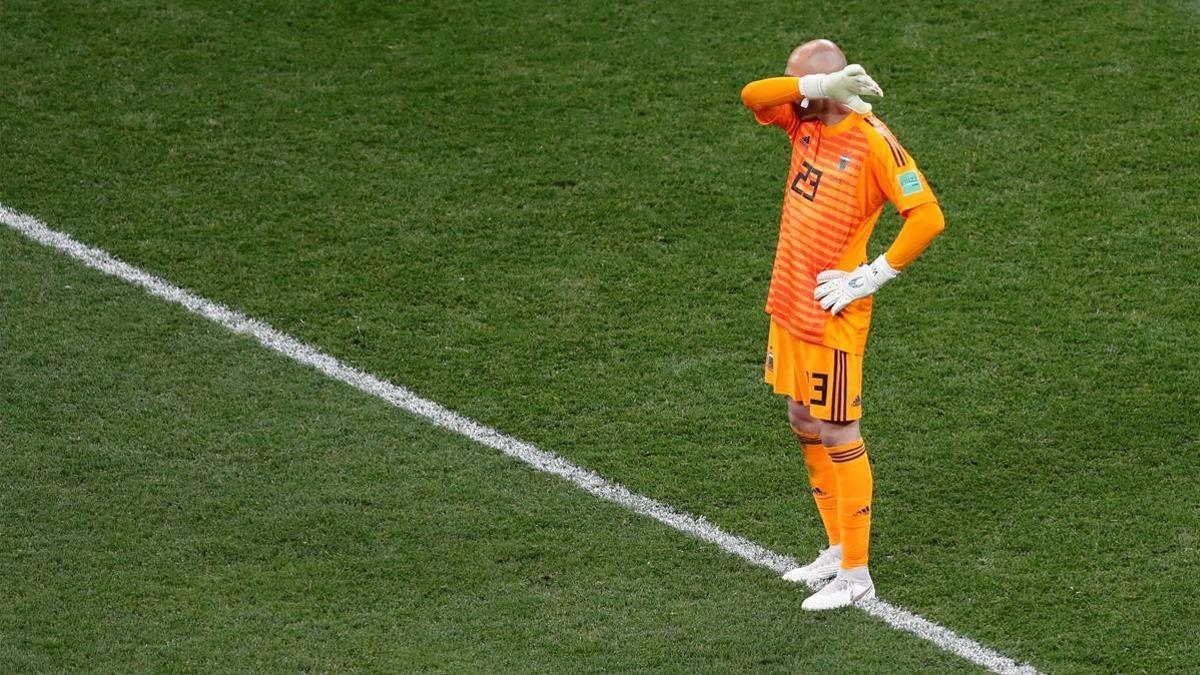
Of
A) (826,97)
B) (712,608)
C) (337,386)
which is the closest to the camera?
(826,97)

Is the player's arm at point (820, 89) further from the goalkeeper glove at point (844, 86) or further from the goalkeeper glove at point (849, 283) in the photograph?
the goalkeeper glove at point (849, 283)

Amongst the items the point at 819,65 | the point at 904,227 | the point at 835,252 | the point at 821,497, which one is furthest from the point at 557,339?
the point at 904,227

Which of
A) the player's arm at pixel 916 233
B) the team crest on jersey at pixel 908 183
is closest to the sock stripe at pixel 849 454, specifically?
the player's arm at pixel 916 233

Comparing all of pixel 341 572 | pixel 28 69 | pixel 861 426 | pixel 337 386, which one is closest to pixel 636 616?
pixel 341 572

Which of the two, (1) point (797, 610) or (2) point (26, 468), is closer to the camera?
(1) point (797, 610)

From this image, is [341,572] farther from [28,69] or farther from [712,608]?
[28,69]

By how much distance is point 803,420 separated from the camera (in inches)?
243

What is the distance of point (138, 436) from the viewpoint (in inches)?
280

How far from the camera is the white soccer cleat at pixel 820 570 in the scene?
20.7 ft

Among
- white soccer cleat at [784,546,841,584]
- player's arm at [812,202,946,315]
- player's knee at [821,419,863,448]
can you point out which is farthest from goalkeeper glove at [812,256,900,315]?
white soccer cleat at [784,546,841,584]

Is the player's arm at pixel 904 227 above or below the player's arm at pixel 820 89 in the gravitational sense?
below

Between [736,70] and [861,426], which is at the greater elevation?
[736,70]

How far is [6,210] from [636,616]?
14.6 feet

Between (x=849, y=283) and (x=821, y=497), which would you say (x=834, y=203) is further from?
(x=821, y=497)
